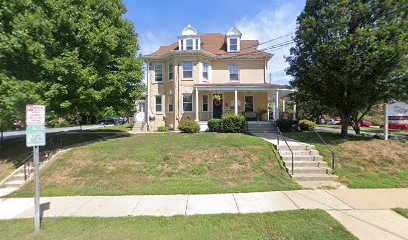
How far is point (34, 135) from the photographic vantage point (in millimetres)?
4367

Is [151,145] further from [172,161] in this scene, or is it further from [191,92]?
[191,92]

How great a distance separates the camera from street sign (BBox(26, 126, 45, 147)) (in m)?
4.29

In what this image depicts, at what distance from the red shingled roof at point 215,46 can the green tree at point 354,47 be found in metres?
9.35

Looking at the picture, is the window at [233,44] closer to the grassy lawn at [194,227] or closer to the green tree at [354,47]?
the green tree at [354,47]

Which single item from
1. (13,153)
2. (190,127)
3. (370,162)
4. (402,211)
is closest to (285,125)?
(190,127)

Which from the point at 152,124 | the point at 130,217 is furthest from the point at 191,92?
the point at 130,217

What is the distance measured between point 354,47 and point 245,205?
925 cm

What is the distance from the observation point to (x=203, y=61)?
19406 millimetres

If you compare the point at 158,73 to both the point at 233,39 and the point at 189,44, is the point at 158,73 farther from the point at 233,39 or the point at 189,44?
the point at 233,39

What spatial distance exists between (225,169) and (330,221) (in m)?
3.98

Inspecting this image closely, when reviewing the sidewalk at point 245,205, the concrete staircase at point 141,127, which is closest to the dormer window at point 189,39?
the concrete staircase at point 141,127

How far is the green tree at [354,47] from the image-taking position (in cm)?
925

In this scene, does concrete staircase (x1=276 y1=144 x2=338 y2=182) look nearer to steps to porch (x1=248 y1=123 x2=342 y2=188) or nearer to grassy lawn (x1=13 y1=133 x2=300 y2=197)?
steps to porch (x1=248 y1=123 x2=342 y2=188)

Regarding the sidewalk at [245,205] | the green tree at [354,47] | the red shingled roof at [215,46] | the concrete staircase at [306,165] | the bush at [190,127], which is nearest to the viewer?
the sidewalk at [245,205]
